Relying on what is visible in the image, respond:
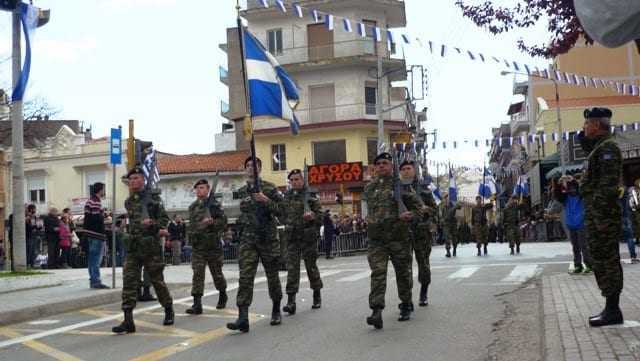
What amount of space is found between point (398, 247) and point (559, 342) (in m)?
2.70

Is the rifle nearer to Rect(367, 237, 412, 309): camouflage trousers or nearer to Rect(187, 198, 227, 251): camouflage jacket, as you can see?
Rect(367, 237, 412, 309): camouflage trousers

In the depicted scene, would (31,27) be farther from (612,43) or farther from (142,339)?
(612,43)

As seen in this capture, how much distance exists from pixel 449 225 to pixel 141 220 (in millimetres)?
16303

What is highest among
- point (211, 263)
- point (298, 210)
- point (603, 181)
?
point (603, 181)

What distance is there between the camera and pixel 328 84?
44875mm

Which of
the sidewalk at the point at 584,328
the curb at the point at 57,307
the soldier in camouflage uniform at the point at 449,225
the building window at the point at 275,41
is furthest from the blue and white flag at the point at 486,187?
the sidewalk at the point at 584,328

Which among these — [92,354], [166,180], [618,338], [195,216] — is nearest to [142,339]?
[92,354]

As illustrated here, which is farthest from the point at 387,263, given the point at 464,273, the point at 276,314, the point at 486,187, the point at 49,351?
the point at 486,187

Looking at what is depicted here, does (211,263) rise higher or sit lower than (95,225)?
lower

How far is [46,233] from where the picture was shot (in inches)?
870

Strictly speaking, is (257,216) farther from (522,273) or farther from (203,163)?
(203,163)

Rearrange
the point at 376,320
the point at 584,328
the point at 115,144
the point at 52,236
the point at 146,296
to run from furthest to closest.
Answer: the point at 52,236 < the point at 115,144 < the point at 146,296 < the point at 376,320 < the point at 584,328

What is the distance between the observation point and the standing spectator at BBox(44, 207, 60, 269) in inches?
849

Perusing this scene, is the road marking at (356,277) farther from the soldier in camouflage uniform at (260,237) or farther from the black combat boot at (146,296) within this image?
the soldier in camouflage uniform at (260,237)
